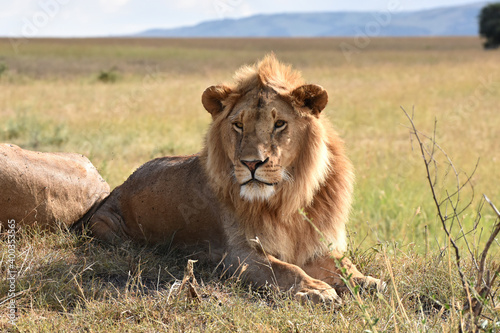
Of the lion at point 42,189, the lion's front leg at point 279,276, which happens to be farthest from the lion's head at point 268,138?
the lion at point 42,189

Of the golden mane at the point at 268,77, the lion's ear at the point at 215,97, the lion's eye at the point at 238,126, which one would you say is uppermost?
the golden mane at the point at 268,77

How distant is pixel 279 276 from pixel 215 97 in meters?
1.29

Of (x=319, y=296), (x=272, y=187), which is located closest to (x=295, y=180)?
(x=272, y=187)

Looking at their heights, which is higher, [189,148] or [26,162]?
[26,162]

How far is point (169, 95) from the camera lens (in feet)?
55.7

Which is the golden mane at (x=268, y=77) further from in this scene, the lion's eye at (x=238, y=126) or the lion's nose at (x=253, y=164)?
the lion's nose at (x=253, y=164)

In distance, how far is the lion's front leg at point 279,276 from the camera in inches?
139

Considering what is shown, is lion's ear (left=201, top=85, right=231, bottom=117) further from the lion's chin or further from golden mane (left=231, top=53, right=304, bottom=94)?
the lion's chin

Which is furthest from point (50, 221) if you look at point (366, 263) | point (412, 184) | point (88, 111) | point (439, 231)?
point (88, 111)

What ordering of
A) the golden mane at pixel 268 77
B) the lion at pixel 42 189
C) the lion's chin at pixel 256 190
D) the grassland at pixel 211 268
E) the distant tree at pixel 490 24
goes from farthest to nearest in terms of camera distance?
the distant tree at pixel 490 24
the lion at pixel 42 189
the golden mane at pixel 268 77
the lion's chin at pixel 256 190
the grassland at pixel 211 268

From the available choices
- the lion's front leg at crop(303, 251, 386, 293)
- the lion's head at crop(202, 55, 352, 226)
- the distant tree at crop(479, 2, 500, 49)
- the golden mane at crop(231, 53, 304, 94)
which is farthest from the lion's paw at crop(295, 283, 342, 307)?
the distant tree at crop(479, 2, 500, 49)

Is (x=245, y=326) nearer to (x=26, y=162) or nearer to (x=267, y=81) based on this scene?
(x=267, y=81)

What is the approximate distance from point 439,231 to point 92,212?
3.67 m

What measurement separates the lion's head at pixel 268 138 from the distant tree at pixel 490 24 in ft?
185
